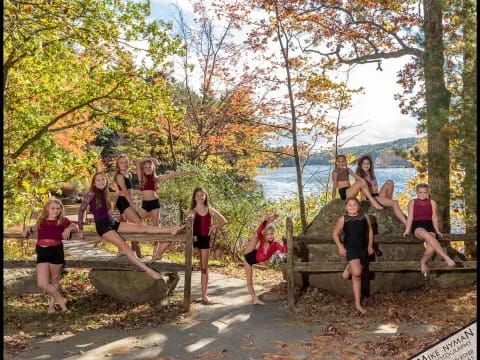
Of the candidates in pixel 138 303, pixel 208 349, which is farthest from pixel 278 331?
pixel 138 303

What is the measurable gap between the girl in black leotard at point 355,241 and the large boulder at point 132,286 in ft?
12.0

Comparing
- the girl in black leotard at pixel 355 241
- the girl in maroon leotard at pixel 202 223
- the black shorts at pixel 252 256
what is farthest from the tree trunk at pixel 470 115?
the girl in maroon leotard at pixel 202 223

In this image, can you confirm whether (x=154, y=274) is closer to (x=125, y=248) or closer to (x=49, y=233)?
(x=125, y=248)

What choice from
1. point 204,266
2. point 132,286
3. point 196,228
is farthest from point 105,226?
point 204,266

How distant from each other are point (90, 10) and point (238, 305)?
7.43 metres

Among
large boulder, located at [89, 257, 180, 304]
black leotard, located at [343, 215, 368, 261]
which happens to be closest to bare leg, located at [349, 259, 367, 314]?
black leotard, located at [343, 215, 368, 261]

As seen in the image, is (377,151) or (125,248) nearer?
(125,248)

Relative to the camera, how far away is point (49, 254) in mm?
7941

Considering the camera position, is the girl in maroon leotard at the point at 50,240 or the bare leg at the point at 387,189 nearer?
the girl in maroon leotard at the point at 50,240

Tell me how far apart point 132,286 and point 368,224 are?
484 cm

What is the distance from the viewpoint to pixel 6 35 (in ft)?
31.0

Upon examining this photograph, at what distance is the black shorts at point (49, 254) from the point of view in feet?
25.9

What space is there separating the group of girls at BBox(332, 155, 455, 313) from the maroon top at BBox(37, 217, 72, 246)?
5113 mm

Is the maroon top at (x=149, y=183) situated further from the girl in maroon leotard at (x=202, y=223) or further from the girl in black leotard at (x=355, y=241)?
the girl in black leotard at (x=355, y=241)
